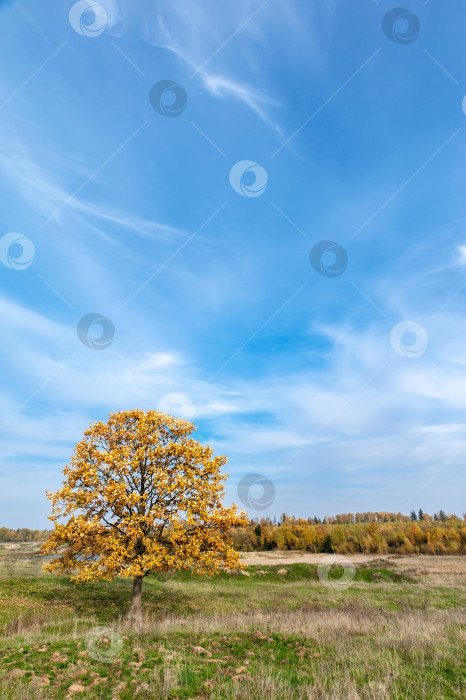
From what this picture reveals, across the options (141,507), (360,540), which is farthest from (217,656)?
(360,540)

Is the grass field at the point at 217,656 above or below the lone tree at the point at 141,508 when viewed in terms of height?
below

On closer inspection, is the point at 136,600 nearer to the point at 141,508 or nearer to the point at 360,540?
the point at 141,508

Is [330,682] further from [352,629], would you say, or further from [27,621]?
[27,621]

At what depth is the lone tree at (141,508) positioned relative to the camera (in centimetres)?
1661

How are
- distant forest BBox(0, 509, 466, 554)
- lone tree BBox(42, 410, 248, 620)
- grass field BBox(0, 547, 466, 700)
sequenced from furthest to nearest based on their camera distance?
1. distant forest BBox(0, 509, 466, 554)
2. lone tree BBox(42, 410, 248, 620)
3. grass field BBox(0, 547, 466, 700)

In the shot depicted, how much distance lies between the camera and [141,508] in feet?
60.0

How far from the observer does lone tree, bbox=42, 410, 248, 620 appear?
1661 cm

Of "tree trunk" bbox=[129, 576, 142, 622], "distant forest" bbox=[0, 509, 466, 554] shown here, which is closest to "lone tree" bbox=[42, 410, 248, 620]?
"tree trunk" bbox=[129, 576, 142, 622]

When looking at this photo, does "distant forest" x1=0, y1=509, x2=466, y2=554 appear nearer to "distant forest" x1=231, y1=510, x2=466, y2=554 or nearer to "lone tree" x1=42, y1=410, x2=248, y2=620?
"distant forest" x1=231, y1=510, x2=466, y2=554

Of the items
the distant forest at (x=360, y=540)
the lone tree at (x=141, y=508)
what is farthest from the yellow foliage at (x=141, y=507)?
A: the distant forest at (x=360, y=540)

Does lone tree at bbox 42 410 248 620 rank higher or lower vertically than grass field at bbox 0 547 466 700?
higher

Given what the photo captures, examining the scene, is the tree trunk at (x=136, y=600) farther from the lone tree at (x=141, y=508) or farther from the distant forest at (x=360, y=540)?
the distant forest at (x=360, y=540)

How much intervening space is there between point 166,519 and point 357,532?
13089cm

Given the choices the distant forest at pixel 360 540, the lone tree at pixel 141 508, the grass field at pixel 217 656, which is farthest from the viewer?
the distant forest at pixel 360 540
